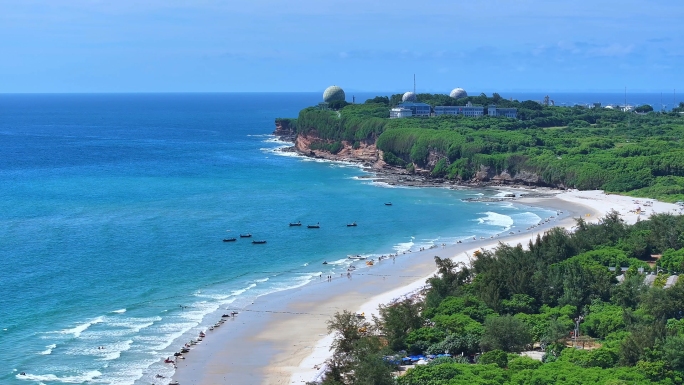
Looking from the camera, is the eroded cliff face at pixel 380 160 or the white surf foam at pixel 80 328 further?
the eroded cliff face at pixel 380 160

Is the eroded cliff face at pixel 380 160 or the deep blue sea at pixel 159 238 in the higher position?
the eroded cliff face at pixel 380 160

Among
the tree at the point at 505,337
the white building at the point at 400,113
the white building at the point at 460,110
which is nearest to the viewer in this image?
the tree at the point at 505,337

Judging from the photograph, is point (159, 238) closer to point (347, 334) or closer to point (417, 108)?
point (347, 334)

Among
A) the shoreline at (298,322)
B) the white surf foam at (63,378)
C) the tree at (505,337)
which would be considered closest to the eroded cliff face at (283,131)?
the shoreline at (298,322)

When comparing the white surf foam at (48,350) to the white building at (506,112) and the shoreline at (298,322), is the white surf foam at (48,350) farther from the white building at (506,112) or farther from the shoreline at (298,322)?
the white building at (506,112)

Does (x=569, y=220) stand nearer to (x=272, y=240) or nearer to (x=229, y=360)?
(x=272, y=240)

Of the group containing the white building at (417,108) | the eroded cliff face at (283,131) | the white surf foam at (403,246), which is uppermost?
the white building at (417,108)

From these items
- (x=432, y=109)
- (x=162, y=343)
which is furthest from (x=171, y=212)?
(x=432, y=109)
